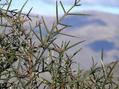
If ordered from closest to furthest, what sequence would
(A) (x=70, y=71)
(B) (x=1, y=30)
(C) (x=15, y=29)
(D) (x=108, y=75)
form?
(D) (x=108, y=75), (A) (x=70, y=71), (C) (x=15, y=29), (B) (x=1, y=30)

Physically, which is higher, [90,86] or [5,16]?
[5,16]

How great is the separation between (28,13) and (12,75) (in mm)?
428

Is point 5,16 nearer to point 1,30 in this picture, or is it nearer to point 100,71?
point 1,30

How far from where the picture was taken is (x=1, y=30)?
1771mm

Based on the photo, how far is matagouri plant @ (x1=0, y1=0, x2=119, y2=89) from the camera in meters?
1.46

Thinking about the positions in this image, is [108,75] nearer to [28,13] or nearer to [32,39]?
[32,39]

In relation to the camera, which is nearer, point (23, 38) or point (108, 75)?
point (108, 75)

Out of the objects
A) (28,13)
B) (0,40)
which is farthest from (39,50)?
(28,13)

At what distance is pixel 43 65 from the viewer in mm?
1521

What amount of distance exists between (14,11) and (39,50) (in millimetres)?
320

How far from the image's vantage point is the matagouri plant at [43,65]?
1459 mm

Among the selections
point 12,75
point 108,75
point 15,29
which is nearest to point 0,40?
point 15,29

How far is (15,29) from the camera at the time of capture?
1642 millimetres

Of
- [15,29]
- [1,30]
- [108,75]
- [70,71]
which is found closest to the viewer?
[108,75]
